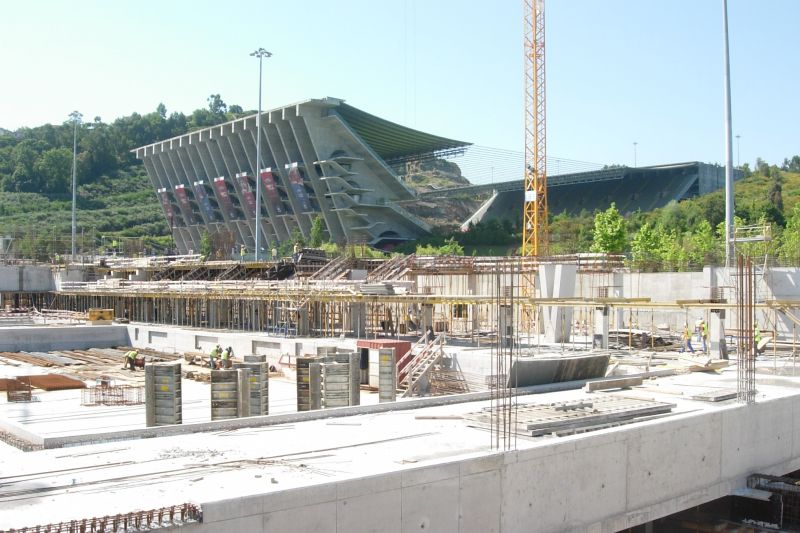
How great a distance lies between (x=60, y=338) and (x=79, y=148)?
139 metres

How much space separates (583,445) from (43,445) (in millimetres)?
9406

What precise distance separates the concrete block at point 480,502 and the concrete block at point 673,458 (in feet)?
12.3

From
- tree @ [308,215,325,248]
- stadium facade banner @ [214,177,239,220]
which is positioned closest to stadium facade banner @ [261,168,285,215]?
stadium facade banner @ [214,177,239,220]

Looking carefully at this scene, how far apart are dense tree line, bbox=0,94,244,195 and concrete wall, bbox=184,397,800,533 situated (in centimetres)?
15637

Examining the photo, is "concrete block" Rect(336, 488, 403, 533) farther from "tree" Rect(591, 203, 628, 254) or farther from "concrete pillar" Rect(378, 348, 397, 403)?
"tree" Rect(591, 203, 628, 254)

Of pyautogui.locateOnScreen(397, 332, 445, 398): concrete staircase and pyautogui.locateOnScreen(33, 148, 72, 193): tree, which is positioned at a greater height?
pyautogui.locateOnScreen(33, 148, 72, 193): tree

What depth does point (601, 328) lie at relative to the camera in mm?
29812

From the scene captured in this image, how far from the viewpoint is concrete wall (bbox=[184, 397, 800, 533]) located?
10320mm

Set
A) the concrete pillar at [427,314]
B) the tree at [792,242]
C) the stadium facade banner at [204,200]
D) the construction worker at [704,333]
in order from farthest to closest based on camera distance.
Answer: the stadium facade banner at [204,200]
the tree at [792,242]
the concrete pillar at [427,314]
the construction worker at [704,333]

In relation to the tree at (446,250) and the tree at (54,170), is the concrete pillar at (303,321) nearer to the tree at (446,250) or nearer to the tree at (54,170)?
the tree at (446,250)

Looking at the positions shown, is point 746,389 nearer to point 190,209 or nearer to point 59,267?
point 59,267

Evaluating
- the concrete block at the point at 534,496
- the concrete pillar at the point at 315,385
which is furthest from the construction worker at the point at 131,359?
the concrete block at the point at 534,496

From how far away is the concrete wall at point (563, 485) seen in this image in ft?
33.9

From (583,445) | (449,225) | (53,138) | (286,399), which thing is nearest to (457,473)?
(583,445)
